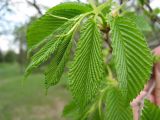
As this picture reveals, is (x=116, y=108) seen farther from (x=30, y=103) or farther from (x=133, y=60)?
(x=30, y=103)

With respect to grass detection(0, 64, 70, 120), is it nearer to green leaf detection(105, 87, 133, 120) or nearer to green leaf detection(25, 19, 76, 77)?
green leaf detection(105, 87, 133, 120)

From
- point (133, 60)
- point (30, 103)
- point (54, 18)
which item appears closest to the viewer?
point (133, 60)

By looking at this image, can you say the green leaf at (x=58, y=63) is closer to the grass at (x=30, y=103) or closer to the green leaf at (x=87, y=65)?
the green leaf at (x=87, y=65)

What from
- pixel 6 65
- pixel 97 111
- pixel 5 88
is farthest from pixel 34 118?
pixel 6 65

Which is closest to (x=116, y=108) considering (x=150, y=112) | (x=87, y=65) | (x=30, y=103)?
(x=150, y=112)

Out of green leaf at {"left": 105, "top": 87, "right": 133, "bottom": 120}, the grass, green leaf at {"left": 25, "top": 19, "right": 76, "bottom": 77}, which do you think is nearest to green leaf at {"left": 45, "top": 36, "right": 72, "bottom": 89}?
green leaf at {"left": 25, "top": 19, "right": 76, "bottom": 77}
